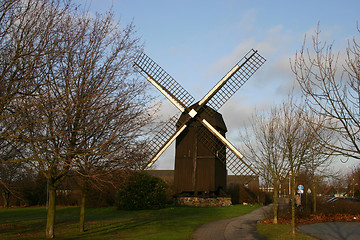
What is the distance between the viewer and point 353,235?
1614 cm

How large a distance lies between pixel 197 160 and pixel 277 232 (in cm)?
1645

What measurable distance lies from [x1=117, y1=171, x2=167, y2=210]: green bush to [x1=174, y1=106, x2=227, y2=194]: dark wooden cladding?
2580 mm

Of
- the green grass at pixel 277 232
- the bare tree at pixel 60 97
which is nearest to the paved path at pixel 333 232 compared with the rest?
the green grass at pixel 277 232

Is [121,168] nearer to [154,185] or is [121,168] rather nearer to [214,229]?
[214,229]

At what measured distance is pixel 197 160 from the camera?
32.6 m

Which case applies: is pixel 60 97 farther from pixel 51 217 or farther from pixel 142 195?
pixel 142 195

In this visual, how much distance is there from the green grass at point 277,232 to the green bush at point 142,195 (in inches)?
536

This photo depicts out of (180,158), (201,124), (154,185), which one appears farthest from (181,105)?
(154,185)

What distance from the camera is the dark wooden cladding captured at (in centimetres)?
3197

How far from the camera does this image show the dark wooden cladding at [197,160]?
31969 mm

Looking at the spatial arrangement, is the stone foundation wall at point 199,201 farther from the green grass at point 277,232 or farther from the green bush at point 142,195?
the green grass at point 277,232

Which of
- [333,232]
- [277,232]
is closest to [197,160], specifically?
[277,232]

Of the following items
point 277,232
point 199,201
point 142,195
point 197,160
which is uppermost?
point 197,160

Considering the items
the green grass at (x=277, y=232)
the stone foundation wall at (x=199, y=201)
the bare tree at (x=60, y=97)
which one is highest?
the bare tree at (x=60, y=97)
